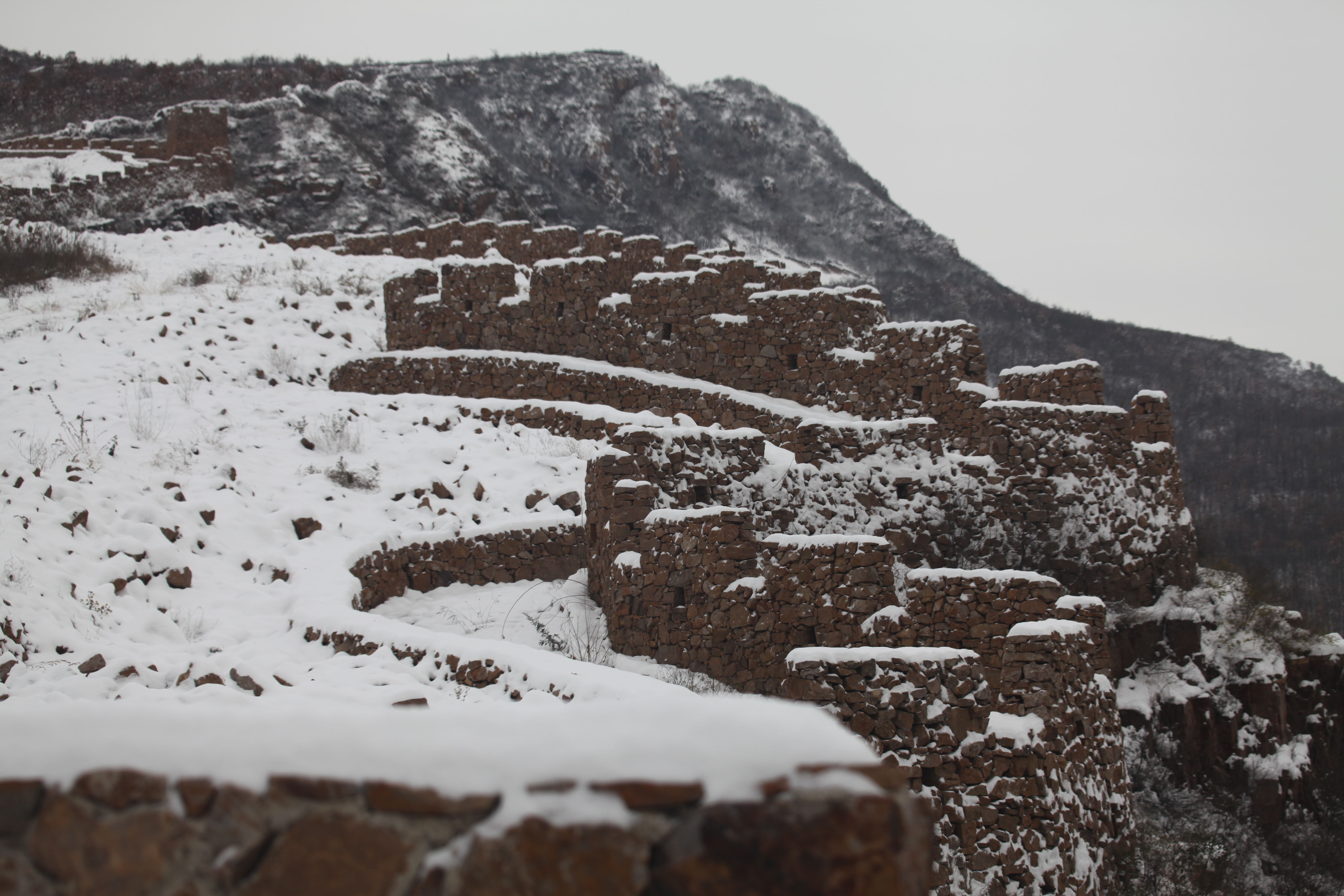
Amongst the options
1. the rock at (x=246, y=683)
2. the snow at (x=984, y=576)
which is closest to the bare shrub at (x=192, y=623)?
the rock at (x=246, y=683)

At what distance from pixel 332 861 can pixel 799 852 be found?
1.01 m

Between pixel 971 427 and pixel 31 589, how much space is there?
39.4 ft

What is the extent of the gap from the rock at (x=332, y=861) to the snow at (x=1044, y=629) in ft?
22.5

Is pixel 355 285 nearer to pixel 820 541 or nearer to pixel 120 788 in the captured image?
pixel 820 541

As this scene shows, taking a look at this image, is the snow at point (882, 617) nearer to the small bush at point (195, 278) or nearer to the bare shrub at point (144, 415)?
the bare shrub at point (144, 415)

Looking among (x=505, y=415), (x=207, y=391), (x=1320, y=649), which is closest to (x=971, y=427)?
(x=1320, y=649)

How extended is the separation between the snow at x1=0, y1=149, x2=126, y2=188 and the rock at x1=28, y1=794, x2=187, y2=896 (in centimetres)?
2776

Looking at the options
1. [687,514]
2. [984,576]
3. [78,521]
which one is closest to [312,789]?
[687,514]

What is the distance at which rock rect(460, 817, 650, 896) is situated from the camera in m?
2.30

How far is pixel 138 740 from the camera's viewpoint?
2.50 metres

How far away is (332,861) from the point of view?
2354 millimetres

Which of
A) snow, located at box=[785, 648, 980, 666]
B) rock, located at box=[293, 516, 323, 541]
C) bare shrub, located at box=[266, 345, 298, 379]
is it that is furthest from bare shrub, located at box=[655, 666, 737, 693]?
bare shrub, located at box=[266, 345, 298, 379]

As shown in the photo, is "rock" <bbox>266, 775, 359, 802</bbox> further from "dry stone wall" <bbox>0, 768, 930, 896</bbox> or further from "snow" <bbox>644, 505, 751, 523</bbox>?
"snow" <bbox>644, 505, 751, 523</bbox>

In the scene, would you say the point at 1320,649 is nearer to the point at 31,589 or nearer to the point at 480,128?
the point at 31,589
